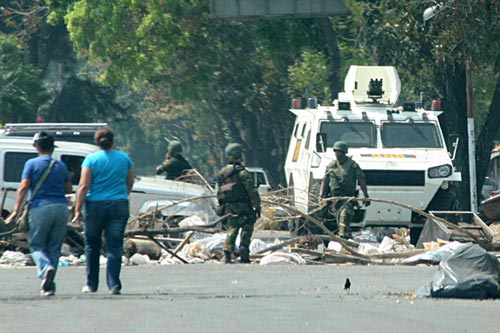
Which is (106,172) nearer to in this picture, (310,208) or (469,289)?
(469,289)

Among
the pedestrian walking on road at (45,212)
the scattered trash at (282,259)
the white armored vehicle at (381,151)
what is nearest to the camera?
the pedestrian walking on road at (45,212)

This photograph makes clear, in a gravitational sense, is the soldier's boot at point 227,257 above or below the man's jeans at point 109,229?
below

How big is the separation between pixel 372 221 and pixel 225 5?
28.3ft

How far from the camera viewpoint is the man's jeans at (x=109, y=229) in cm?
1366

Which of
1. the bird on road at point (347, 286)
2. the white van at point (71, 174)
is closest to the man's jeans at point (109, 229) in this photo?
the bird on road at point (347, 286)

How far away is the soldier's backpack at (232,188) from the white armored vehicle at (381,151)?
2.95 meters

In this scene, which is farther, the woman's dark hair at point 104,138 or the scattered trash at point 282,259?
→ the scattered trash at point 282,259

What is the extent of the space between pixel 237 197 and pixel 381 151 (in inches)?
216

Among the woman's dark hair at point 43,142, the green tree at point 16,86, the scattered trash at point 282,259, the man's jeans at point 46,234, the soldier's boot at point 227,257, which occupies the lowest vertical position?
the scattered trash at point 282,259

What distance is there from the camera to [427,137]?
77.8 feet

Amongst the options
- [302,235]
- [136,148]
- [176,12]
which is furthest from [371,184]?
[136,148]

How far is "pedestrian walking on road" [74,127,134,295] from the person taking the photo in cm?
Answer: 1367

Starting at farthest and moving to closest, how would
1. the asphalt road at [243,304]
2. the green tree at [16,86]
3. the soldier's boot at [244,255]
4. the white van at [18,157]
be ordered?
1. the green tree at [16,86]
2. the white van at [18,157]
3. the soldier's boot at [244,255]
4. the asphalt road at [243,304]

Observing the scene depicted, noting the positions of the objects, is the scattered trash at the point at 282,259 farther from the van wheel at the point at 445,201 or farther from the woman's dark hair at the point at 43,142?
the woman's dark hair at the point at 43,142
